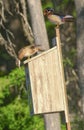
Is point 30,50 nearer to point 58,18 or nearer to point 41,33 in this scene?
point 58,18

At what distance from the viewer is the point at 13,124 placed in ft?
52.9

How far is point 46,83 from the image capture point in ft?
29.7

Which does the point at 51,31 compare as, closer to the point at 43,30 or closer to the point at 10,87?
the point at 10,87

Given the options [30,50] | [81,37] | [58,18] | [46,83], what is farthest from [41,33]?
[46,83]

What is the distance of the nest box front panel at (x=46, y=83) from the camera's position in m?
8.91

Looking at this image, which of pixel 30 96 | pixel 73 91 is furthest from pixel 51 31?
pixel 30 96

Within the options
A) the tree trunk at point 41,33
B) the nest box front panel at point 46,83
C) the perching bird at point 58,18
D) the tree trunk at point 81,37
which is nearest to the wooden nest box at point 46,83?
the nest box front panel at point 46,83

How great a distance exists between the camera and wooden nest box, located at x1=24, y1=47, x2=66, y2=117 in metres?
8.90

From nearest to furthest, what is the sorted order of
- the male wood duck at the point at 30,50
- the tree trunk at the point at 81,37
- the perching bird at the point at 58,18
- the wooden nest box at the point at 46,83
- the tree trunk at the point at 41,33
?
1. the wooden nest box at the point at 46,83
2. the perching bird at the point at 58,18
3. the male wood duck at the point at 30,50
4. the tree trunk at the point at 41,33
5. the tree trunk at the point at 81,37

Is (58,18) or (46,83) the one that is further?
(58,18)

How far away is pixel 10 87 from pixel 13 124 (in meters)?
0.92

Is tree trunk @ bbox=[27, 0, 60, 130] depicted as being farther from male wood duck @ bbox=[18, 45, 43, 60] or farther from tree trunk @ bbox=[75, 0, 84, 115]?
male wood duck @ bbox=[18, 45, 43, 60]

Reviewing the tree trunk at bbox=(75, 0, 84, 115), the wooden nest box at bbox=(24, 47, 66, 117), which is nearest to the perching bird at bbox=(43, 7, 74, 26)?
the wooden nest box at bbox=(24, 47, 66, 117)

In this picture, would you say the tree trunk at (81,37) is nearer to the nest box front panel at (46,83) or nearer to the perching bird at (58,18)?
the perching bird at (58,18)
